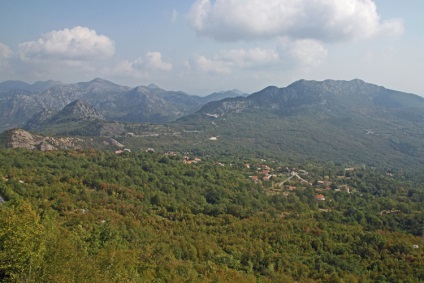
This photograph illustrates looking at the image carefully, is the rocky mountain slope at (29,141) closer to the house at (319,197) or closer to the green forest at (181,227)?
the green forest at (181,227)

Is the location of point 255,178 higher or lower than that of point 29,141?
lower

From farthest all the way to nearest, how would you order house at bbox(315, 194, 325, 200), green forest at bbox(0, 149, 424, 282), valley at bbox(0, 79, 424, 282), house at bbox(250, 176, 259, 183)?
house at bbox(250, 176, 259, 183), house at bbox(315, 194, 325, 200), valley at bbox(0, 79, 424, 282), green forest at bbox(0, 149, 424, 282)

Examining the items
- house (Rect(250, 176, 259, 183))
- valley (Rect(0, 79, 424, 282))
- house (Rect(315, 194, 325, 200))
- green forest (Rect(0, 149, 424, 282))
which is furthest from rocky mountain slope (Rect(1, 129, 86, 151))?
house (Rect(315, 194, 325, 200))

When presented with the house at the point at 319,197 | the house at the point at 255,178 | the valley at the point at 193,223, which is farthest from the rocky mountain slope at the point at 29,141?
the house at the point at 319,197

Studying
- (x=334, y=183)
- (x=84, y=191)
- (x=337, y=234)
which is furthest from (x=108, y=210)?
(x=334, y=183)

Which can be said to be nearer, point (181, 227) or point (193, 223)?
point (181, 227)

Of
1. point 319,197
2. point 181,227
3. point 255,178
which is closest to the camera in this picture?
point 181,227

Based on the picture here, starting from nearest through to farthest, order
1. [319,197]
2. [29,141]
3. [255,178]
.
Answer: [319,197]
[255,178]
[29,141]

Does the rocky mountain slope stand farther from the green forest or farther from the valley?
the green forest

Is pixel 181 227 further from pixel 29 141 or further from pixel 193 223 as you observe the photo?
pixel 29 141

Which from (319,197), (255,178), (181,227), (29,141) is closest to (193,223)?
(181,227)
